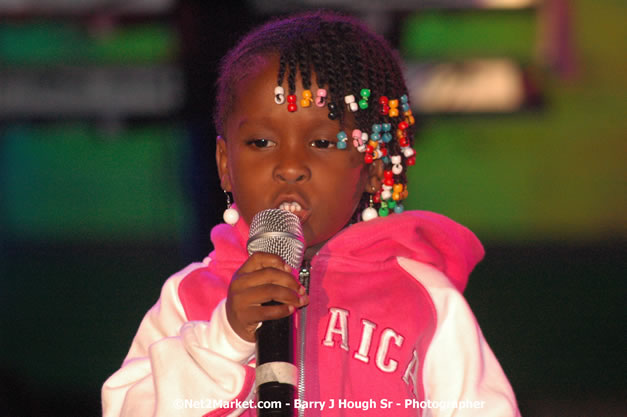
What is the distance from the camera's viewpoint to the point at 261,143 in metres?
1.23

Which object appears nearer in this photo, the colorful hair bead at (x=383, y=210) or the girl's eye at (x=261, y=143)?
the girl's eye at (x=261, y=143)

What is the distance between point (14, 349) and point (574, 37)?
2759mm

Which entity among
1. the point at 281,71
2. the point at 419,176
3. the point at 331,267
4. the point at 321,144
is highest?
the point at 281,71

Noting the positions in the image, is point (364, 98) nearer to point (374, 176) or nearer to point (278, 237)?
point (374, 176)

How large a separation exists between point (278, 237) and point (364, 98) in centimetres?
37

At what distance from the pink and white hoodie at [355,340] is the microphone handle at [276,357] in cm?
15

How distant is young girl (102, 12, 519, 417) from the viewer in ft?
3.76

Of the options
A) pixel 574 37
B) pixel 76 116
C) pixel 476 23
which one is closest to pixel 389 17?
pixel 476 23

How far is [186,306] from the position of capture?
129cm

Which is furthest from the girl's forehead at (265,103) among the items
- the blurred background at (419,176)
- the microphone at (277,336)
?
the blurred background at (419,176)

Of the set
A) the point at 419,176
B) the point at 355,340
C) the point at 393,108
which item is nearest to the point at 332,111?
the point at 393,108

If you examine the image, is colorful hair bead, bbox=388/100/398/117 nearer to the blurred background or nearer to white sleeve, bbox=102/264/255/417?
white sleeve, bbox=102/264/255/417

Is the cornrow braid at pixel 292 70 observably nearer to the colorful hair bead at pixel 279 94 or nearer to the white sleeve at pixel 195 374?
the colorful hair bead at pixel 279 94

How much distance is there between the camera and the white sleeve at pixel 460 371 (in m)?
1.14
